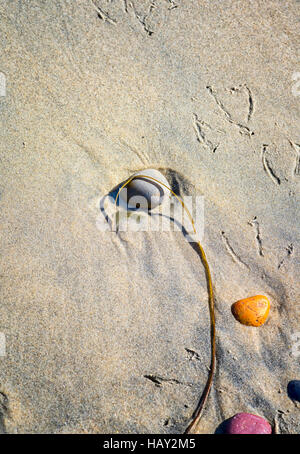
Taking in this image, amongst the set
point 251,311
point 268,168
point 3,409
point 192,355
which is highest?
point 268,168

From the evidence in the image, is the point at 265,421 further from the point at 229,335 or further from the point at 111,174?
the point at 111,174

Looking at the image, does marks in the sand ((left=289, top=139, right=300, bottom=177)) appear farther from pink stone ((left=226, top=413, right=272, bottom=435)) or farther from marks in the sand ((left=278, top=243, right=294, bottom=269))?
pink stone ((left=226, top=413, right=272, bottom=435))

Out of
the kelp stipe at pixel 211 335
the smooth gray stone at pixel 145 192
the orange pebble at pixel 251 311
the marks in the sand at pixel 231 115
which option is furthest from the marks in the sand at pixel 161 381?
the marks in the sand at pixel 231 115

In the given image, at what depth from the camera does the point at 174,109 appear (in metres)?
2.44

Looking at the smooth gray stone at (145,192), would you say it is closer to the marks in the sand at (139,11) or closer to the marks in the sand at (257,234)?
the marks in the sand at (257,234)

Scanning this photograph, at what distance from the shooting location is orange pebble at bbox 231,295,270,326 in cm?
216

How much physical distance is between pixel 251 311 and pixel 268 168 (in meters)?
1.04

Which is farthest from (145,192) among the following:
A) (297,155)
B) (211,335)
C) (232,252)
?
(297,155)

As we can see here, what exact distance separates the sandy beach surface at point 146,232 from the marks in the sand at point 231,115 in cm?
1

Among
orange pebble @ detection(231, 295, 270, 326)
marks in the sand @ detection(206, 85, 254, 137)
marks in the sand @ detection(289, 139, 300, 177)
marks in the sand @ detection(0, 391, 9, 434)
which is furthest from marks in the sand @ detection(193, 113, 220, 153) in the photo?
marks in the sand @ detection(0, 391, 9, 434)

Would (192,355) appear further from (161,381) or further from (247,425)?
(247,425)

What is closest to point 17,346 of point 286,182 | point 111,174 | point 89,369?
point 89,369

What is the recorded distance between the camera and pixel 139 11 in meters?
2.43

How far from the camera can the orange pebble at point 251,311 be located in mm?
2164
